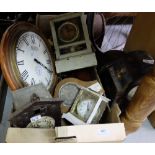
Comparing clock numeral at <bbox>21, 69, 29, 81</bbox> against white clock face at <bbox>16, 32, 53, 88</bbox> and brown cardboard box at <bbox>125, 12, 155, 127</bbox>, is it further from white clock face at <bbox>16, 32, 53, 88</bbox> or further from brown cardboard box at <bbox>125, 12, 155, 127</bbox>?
brown cardboard box at <bbox>125, 12, 155, 127</bbox>

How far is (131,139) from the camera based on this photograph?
1154 mm

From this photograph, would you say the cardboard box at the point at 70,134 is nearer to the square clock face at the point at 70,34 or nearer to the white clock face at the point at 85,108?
the white clock face at the point at 85,108

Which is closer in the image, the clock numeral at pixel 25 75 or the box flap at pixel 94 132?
the box flap at pixel 94 132

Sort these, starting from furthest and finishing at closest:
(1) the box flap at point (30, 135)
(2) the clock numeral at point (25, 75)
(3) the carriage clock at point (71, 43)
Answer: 1. (3) the carriage clock at point (71, 43)
2. (2) the clock numeral at point (25, 75)
3. (1) the box flap at point (30, 135)

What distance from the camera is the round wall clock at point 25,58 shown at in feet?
Result: 2.67

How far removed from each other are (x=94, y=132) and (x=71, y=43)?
41 cm

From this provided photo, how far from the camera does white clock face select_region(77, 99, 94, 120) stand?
95 centimetres

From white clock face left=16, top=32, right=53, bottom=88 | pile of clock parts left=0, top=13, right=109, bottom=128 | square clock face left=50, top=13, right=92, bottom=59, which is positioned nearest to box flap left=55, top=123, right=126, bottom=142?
pile of clock parts left=0, top=13, right=109, bottom=128

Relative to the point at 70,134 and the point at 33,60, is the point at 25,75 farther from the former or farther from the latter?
the point at 70,134

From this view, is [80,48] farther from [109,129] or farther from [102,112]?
[109,129]

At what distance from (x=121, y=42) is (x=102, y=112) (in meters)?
0.81

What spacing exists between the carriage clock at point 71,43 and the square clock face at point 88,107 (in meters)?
0.12

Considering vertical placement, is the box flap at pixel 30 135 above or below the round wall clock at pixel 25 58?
below

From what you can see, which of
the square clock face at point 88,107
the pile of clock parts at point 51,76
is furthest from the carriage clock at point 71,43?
the square clock face at point 88,107
